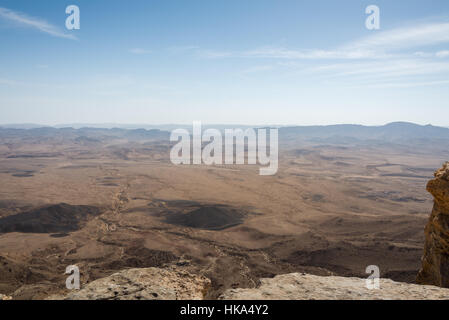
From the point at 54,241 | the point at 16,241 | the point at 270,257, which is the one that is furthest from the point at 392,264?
the point at 16,241

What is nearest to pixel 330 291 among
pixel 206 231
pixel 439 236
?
pixel 439 236

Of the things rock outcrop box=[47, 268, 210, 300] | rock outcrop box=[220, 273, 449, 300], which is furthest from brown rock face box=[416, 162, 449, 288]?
rock outcrop box=[47, 268, 210, 300]

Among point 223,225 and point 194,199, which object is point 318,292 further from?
point 194,199

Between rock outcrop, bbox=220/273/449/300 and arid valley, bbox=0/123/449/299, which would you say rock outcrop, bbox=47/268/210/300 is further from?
arid valley, bbox=0/123/449/299
